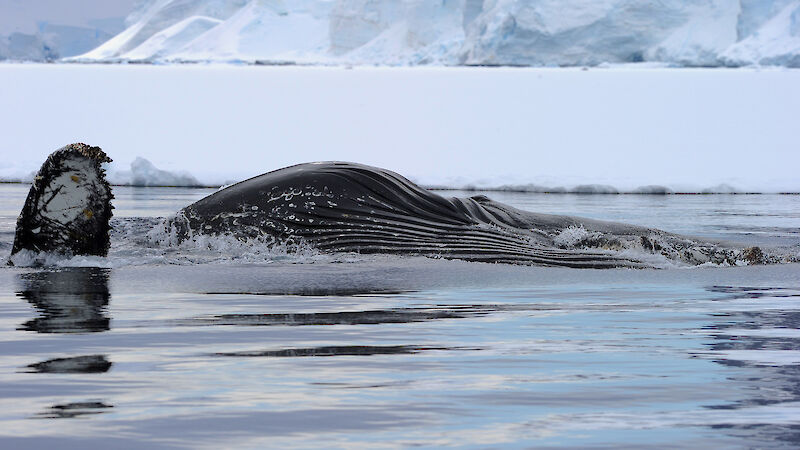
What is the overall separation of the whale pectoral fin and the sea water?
16cm

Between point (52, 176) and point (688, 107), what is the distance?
1897cm

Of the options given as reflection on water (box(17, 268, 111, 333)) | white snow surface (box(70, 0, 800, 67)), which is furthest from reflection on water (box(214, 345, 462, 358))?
white snow surface (box(70, 0, 800, 67))

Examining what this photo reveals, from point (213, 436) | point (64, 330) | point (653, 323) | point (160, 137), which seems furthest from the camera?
point (160, 137)

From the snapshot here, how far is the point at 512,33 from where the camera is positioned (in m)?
36.6

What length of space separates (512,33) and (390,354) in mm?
33333

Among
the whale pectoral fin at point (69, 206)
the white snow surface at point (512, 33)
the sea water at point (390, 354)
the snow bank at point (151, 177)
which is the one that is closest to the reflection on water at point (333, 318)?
the sea water at point (390, 354)

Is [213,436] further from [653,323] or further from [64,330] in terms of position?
[653,323]

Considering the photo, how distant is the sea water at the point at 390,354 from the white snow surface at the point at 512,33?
27676 millimetres

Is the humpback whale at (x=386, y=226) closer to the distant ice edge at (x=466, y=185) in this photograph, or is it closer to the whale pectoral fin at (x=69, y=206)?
the whale pectoral fin at (x=69, y=206)

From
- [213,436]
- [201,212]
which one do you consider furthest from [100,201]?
[213,436]

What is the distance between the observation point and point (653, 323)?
191 inches

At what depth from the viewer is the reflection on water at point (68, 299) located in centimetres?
464

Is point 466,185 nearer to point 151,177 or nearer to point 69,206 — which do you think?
point 151,177

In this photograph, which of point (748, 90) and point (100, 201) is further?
point (748, 90)
